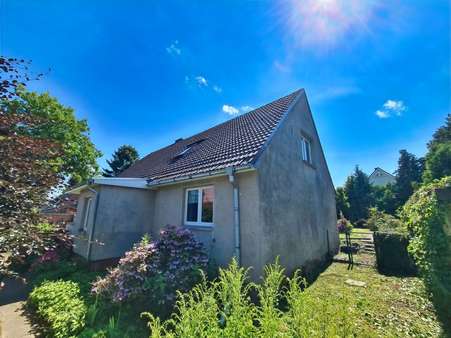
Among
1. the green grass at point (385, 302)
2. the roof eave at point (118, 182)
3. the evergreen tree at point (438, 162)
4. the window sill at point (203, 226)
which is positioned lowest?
the green grass at point (385, 302)

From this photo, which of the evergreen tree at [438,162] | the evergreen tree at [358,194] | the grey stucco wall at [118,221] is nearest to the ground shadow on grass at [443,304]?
the grey stucco wall at [118,221]

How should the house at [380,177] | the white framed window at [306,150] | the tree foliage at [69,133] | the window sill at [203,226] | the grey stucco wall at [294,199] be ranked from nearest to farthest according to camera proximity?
the grey stucco wall at [294,199]
the window sill at [203,226]
the white framed window at [306,150]
the tree foliage at [69,133]
the house at [380,177]

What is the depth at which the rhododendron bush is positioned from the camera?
4.78 metres

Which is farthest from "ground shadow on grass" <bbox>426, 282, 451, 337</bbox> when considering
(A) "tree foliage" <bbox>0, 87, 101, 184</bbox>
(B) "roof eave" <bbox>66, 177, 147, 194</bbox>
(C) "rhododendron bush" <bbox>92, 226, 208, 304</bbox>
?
(A) "tree foliage" <bbox>0, 87, 101, 184</bbox>

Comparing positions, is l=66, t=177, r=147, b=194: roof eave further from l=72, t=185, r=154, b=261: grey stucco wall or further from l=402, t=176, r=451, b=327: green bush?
l=402, t=176, r=451, b=327: green bush

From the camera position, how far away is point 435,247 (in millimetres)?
3648

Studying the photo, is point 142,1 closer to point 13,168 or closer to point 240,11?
point 240,11

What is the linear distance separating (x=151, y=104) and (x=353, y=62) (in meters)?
9.73

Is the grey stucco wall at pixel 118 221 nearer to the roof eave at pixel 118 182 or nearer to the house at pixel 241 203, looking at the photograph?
the house at pixel 241 203

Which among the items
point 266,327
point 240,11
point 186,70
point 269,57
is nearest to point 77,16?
point 186,70

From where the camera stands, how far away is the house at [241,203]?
5988mm

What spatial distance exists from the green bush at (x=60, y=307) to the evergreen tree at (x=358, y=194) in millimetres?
32813

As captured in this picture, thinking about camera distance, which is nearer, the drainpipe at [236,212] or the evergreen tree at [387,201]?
the drainpipe at [236,212]

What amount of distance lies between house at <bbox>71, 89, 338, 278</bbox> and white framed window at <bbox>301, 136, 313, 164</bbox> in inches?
2.2
